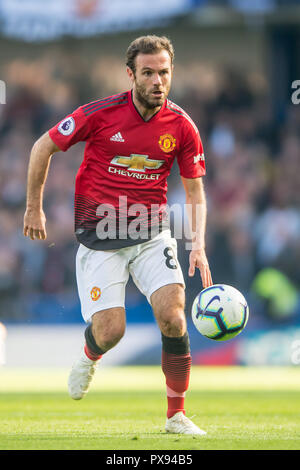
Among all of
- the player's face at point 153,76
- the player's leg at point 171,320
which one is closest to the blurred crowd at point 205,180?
the player's leg at point 171,320

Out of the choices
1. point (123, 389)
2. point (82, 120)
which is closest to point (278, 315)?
point (123, 389)

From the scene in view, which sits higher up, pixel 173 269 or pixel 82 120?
pixel 82 120

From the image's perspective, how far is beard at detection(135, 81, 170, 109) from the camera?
652 cm

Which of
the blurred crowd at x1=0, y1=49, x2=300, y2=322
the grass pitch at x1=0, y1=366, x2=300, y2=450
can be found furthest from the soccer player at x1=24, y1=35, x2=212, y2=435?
the blurred crowd at x1=0, y1=49, x2=300, y2=322

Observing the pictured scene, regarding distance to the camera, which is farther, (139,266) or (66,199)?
(66,199)

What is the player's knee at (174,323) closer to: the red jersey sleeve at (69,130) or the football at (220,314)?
A: the football at (220,314)

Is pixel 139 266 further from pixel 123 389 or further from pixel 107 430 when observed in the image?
pixel 123 389

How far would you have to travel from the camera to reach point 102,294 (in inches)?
267

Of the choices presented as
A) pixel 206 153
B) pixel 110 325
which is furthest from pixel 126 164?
pixel 206 153

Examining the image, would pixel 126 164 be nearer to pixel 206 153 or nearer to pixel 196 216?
pixel 196 216

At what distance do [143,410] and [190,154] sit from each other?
273cm

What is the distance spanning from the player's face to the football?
4.68 ft

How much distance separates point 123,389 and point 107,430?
4.42 m
